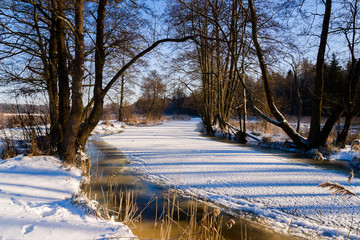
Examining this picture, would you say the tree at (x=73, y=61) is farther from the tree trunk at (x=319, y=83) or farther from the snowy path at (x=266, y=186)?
the tree trunk at (x=319, y=83)

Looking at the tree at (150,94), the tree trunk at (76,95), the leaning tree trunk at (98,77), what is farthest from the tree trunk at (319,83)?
the tree at (150,94)

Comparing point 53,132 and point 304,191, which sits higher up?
point 53,132

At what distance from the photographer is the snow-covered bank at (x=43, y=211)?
183 centimetres

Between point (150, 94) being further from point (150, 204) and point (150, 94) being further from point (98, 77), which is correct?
point (150, 204)

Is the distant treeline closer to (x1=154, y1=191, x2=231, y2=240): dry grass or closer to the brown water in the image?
the brown water

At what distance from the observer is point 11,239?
5.39 ft

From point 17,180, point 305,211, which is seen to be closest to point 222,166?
point 305,211

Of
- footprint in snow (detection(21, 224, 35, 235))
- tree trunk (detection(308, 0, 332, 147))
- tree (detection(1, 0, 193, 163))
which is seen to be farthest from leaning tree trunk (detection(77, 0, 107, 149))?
tree trunk (detection(308, 0, 332, 147))

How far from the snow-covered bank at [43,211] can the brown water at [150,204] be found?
1.19ft

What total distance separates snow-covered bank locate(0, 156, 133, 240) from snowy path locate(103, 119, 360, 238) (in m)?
1.22

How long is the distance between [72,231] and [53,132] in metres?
4.15

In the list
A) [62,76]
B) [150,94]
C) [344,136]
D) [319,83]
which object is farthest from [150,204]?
[150,94]

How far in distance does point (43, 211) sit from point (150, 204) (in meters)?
1.55

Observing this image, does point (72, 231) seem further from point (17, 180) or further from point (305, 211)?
point (305, 211)
